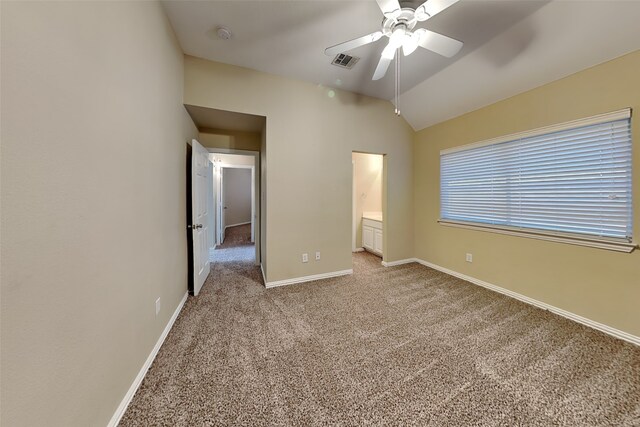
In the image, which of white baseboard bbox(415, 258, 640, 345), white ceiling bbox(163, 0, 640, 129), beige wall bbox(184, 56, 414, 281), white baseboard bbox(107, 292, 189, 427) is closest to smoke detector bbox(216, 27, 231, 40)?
white ceiling bbox(163, 0, 640, 129)

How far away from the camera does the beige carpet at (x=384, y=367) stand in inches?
49.1

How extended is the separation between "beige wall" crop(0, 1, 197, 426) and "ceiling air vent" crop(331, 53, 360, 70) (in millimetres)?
1744

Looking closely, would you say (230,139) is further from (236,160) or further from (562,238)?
(562,238)

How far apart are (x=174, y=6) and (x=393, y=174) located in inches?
134

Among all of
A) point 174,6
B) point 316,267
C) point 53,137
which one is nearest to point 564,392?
point 316,267

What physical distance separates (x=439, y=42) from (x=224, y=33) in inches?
78.9

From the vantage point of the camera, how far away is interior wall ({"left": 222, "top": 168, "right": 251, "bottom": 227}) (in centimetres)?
765

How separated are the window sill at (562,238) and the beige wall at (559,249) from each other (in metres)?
0.06

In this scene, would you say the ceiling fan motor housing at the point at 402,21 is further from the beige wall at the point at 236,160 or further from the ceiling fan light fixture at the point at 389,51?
the beige wall at the point at 236,160

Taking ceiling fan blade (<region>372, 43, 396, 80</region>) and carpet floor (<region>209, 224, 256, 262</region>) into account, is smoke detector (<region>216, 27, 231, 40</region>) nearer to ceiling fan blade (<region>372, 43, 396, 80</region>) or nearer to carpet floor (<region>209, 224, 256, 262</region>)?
ceiling fan blade (<region>372, 43, 396, 80</region>)

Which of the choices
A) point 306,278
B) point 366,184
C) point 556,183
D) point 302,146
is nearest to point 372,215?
point 366,184

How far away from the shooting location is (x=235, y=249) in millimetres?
5031

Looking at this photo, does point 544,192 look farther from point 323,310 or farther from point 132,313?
point 132,313

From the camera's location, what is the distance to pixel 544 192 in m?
2.41
